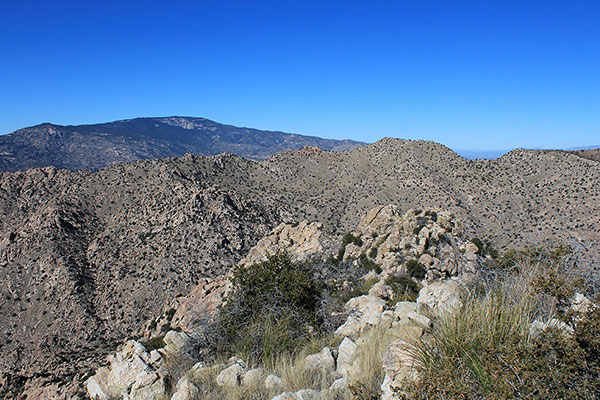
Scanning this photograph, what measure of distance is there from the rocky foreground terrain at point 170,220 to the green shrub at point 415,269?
46.2 inches

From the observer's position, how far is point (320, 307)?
29.6 ft

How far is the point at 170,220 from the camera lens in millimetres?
39906

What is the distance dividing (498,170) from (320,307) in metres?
52.5

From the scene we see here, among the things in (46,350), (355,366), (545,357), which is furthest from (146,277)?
(545,357)

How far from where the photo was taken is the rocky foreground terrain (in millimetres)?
28812

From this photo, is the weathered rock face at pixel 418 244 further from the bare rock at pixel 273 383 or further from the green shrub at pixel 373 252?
the bare rock at pixel 273 383

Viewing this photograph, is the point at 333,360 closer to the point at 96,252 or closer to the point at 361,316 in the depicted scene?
the point at 361,316

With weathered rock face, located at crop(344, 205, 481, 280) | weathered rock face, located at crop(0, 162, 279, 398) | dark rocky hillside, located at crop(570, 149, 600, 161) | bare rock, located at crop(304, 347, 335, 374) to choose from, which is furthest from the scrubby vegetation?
dark rocky hillside, located at crop(570, 149, 600, 161)

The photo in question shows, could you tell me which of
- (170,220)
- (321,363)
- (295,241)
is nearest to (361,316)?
(321,363)

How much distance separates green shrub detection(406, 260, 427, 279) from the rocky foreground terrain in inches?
46.2

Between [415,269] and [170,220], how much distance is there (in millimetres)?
31634

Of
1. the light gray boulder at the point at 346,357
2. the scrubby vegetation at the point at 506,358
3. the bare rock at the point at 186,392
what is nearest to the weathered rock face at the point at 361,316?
→ the light gray boulder at the point at 346,357

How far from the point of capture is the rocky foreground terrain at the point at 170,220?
94.5 feet

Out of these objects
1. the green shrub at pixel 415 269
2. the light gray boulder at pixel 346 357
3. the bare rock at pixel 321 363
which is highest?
the light gray boulder at pixel 346 357
